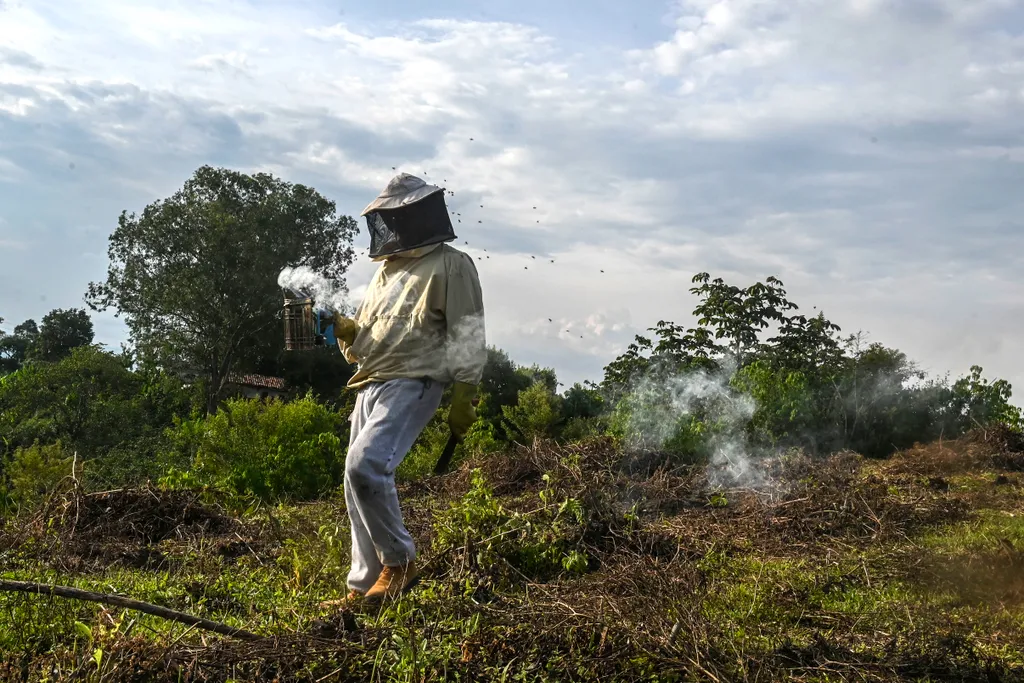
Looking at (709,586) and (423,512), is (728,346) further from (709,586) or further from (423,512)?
(709,586)

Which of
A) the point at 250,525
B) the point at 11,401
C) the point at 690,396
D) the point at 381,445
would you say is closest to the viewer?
the point at 381,445

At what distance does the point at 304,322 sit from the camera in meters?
4.97

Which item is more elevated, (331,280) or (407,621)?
(331,280)

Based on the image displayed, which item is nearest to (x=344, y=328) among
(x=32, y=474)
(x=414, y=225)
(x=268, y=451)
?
(x=414, y=225)

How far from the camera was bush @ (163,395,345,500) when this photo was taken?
993cm

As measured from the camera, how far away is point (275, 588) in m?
5.49

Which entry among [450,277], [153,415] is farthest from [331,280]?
[153,415]

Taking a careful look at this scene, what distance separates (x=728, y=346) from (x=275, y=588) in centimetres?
1149

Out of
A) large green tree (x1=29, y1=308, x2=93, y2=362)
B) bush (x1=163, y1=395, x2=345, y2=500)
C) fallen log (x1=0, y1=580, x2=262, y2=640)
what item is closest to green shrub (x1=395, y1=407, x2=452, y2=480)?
bush (x1=163, y1=395, x2=345, y2=500)

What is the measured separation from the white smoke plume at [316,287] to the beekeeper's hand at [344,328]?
0.09 metres

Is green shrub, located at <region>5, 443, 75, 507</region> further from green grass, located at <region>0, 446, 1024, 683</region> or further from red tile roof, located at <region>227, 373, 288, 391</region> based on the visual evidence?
red tile roof, located at <region>227, 373, 288, 391</region>

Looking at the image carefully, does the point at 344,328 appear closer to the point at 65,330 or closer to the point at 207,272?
the point at 207,272

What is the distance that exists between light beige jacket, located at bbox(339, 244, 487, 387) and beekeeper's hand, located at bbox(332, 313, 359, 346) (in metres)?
0.11

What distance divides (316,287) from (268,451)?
5.60 m
